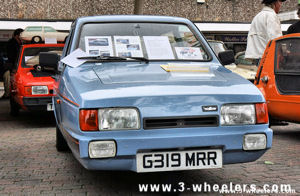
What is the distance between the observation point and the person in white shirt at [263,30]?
748 cm

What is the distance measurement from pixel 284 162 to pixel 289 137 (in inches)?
77.8

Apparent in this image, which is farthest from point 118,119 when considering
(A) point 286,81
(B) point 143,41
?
(A) point 286,81

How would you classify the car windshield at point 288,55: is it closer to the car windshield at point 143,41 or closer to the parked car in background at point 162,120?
the car windshield at point 143,41

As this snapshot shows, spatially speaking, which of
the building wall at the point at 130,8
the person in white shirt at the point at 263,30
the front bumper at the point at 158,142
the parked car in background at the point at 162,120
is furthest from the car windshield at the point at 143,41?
the building wall at the point at 130,8

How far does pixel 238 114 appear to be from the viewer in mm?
3510

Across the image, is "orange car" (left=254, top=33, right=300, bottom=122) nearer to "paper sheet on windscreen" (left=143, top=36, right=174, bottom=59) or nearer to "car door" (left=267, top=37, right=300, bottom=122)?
"car door" (left=267, top=37, right=300, bottom=122)

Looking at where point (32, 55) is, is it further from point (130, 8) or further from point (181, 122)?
point (130, 8)

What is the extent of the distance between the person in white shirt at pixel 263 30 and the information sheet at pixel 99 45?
3.71m

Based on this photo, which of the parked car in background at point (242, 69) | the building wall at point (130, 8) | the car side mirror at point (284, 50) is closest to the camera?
the car side mirror at point (284, 50)

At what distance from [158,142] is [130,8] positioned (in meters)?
24.9

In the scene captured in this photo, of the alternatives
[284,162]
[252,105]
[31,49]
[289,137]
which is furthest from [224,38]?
[252,105]

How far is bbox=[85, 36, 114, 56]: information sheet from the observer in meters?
4.50

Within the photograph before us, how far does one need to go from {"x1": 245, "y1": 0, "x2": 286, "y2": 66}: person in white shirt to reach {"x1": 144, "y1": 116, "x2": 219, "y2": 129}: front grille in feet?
14.5
